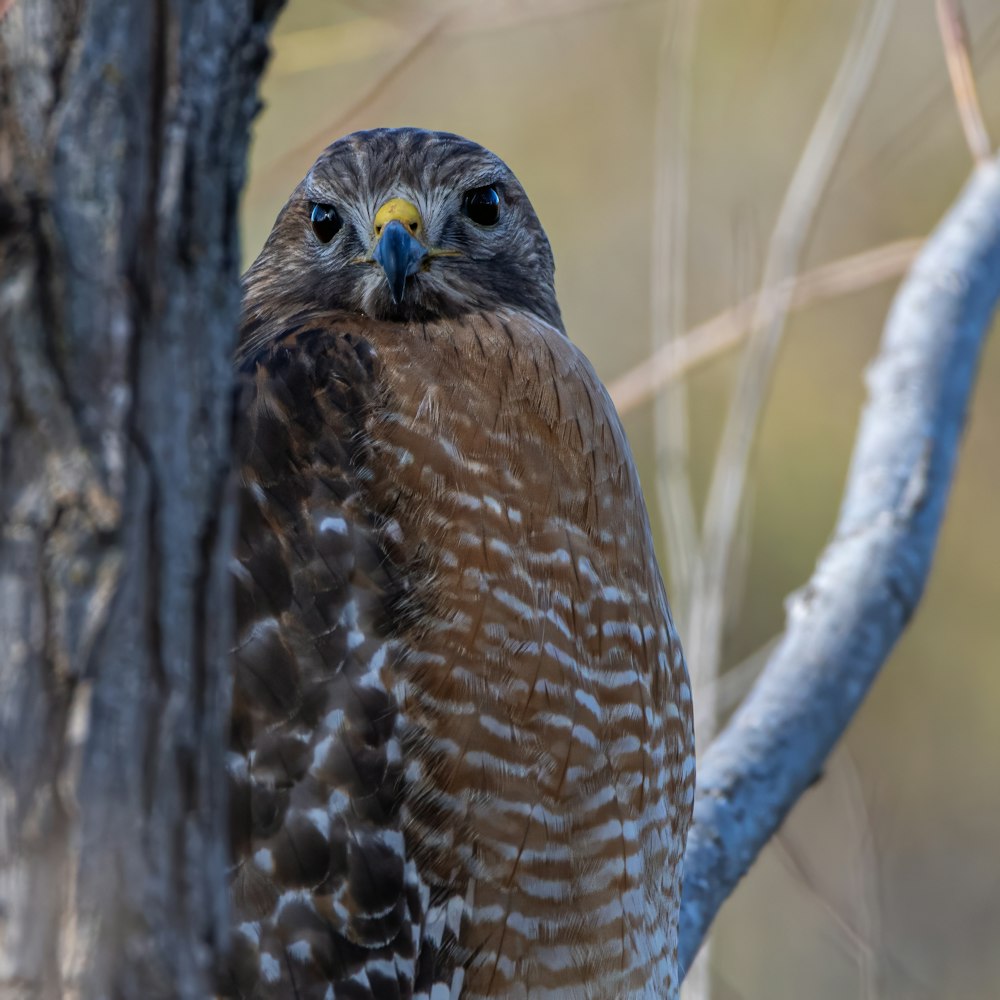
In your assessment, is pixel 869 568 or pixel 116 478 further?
pixel 869 568

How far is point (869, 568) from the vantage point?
316cm

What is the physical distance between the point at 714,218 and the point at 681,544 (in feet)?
18.3

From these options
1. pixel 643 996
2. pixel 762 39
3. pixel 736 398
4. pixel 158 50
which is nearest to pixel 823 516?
pixel 762 39

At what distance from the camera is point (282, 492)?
240 centimetres

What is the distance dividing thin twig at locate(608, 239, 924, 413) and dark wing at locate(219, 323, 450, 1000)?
1.13m

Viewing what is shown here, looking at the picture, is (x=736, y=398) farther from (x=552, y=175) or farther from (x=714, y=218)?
(x=552, y=175)

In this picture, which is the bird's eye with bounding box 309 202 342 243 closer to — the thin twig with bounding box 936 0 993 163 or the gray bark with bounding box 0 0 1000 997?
the thin twig with bounding box 936 0 993 163

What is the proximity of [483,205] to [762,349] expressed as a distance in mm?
706

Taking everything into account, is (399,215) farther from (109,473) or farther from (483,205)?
(109,473)

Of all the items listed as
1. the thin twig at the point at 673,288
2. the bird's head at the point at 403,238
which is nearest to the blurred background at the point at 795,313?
the thin twig at the point at 673,288

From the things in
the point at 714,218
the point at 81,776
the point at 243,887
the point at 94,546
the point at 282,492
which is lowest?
the point at 243,887

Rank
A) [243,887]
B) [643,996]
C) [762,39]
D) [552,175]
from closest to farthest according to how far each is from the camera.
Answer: [243,887] < [643,996] < [762,39] < [552,175]

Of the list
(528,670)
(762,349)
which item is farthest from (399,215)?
(528,670)

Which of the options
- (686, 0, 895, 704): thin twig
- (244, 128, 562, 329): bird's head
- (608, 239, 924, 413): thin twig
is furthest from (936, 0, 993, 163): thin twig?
(244, 128, 562, 329): bird's head
